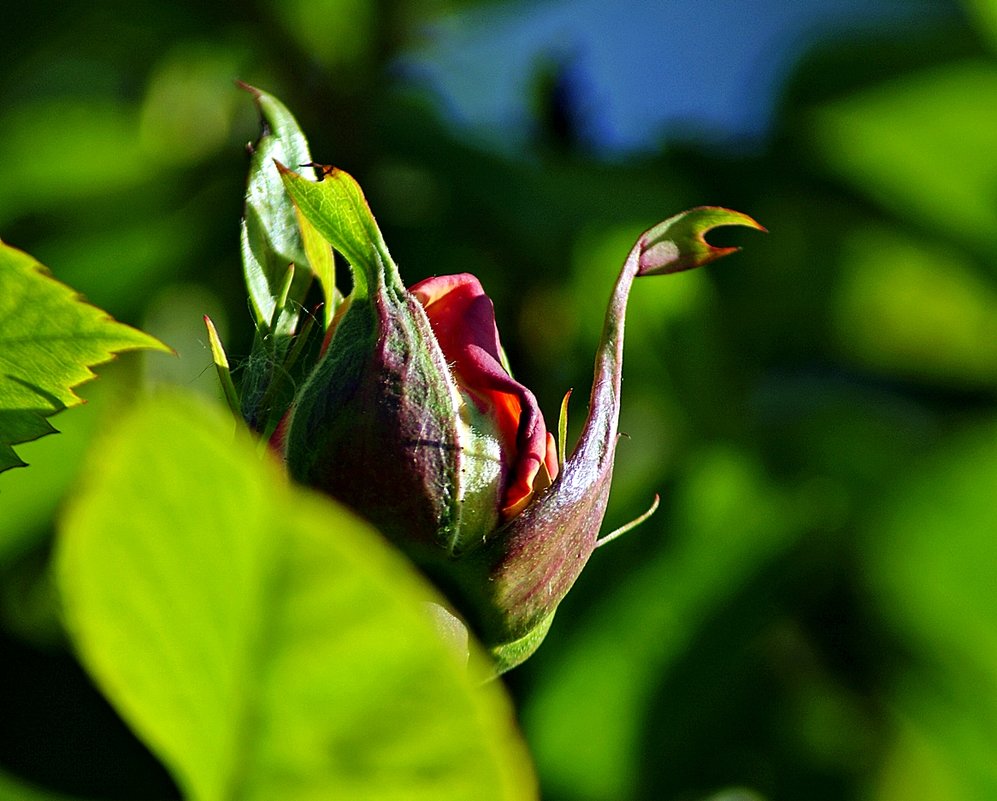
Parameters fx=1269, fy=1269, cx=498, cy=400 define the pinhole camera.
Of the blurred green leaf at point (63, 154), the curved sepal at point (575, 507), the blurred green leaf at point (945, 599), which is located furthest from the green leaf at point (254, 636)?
the blurred green leaf at point (63, 154)

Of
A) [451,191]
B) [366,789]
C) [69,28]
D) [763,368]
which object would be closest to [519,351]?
[451,191]

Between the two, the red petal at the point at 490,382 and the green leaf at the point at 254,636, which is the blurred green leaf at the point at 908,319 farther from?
the green leaf at the point at 254,636

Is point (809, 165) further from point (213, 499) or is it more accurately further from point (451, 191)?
point (213, 499)

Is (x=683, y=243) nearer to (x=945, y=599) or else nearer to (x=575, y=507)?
(x=575, y=507)

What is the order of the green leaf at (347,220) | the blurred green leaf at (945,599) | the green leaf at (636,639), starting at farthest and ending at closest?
1. the blurred green leaf at (945,599)
2. the green leaf at (636,639)
3. the green leaf at (347,220)

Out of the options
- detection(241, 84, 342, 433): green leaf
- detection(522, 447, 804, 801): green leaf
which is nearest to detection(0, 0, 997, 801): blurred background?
detection(522, 447, 804, 801): green leaf

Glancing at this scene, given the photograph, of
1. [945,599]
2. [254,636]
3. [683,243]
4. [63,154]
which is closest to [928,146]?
[945,599]
